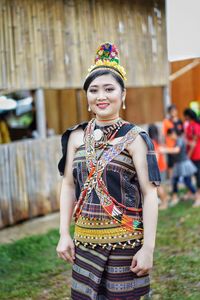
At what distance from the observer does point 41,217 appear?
841 centimetres

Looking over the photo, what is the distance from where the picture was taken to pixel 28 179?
8.07 m

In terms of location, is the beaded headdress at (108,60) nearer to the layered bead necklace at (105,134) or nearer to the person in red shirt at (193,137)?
the layered bead necklace at (105,134)

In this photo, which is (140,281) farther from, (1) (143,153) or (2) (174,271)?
(2) (174,271)

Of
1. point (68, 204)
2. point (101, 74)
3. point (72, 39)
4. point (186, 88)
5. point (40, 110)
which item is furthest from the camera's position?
point (186, 88)

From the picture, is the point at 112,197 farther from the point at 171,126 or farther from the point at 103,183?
the point at 171,126

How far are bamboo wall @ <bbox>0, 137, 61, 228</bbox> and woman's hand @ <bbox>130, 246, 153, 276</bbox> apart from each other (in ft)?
17.3

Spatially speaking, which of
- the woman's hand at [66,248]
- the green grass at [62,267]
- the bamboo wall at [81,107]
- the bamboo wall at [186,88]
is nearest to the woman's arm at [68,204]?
the woman's hand at [66,248]

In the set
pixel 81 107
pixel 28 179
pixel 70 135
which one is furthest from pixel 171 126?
pixel 70 135

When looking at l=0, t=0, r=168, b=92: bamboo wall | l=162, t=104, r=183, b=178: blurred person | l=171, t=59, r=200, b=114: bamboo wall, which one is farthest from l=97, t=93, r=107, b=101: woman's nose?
l=171, t=59, r=200, b=114: bamboo wall

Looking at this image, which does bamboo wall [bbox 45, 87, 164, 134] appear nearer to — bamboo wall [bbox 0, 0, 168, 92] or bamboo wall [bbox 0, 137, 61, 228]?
bamboo wall [bbox 0, 0, 168, 92]

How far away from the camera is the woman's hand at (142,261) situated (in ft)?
8.45

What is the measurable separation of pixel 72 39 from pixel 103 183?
6468 millimetres

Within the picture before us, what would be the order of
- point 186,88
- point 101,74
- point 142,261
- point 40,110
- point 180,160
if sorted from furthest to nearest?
1. point 186,88
2. point 180,160
3. point 40,110
4. point 101,74
5. point 142,261

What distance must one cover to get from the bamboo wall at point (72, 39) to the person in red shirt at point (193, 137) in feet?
6.40
